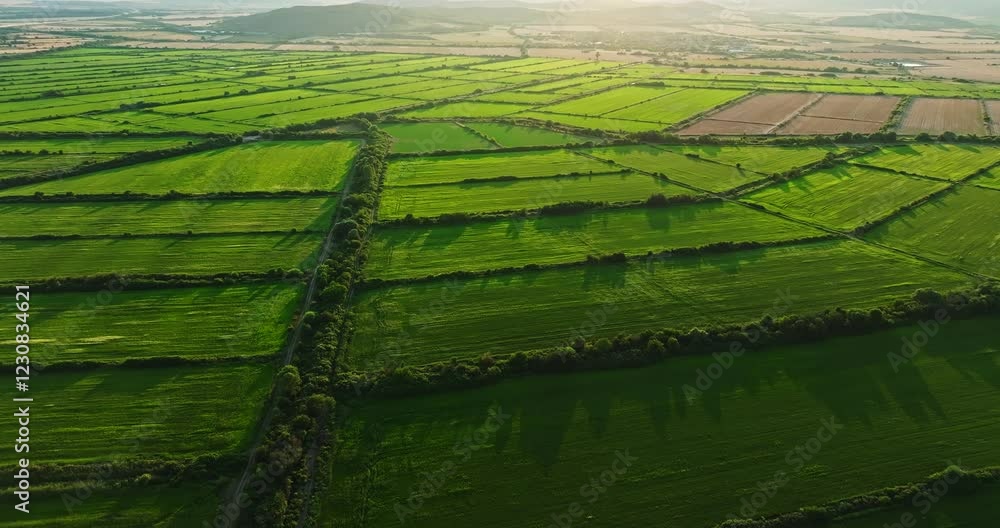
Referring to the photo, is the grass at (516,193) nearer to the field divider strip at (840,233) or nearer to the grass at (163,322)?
the field divider strip at (840,233)

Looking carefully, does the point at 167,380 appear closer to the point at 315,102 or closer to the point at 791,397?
the point at 791,397

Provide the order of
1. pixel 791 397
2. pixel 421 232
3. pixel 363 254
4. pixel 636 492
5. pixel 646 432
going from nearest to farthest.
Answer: pixel 636 492 < pixel 646 432 < pixel 791 397 < pixel 363 254 < pixel 421 232

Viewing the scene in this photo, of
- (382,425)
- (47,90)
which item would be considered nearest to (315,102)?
(47,90)

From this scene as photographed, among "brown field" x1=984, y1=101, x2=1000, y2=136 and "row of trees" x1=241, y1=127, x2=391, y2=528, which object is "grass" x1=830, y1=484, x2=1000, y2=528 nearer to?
"row of trees" x1=241, y1=127, x2=391, y2=528

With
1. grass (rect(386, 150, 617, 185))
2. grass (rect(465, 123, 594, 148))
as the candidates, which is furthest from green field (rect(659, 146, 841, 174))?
grass (rect(386, 150, 617, 185))

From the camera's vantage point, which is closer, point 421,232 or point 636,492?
point 636,492

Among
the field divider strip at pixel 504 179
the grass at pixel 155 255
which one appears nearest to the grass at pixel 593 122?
the field divider strip at pixel 504 179

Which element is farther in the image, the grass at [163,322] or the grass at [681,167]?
the grass at [681,167]
